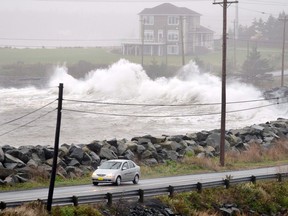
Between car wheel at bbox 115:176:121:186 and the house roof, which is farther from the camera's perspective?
the house roof

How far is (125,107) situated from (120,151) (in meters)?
45.4

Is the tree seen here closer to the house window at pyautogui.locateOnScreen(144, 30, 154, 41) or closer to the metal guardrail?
the house window at pyautogui.locateOnScreen(144, 30, 154, 41)

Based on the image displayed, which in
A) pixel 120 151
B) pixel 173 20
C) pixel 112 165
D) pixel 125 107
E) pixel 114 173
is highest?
pixel 173 20

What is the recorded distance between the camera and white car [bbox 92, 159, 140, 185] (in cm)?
3766

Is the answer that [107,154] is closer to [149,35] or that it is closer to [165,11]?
[149,35]

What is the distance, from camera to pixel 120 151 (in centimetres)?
4891

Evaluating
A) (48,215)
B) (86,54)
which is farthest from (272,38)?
(48,215)

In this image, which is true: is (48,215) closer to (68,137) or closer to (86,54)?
(68,137)

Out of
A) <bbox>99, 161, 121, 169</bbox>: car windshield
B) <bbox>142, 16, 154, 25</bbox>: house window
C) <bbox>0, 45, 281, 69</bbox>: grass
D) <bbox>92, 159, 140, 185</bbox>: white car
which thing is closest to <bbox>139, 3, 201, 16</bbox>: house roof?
<bbox>142, 16, 154, 25</bbox>: house window

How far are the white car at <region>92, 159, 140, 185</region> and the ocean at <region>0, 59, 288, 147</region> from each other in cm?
2146

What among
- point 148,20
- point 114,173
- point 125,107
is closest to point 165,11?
point 148,20

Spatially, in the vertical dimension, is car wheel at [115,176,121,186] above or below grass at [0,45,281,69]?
above

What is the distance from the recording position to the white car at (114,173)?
124ft

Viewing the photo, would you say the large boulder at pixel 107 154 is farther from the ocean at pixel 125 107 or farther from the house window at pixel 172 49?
the house window at pixel 172 49
